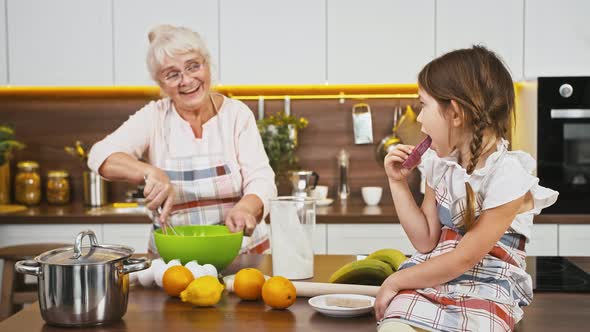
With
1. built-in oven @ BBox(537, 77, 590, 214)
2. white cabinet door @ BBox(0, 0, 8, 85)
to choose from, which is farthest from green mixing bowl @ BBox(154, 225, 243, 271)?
white cabinet door @ BBox(0, 0, 8, 85)

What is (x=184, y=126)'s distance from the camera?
220 cm

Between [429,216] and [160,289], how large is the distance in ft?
1.90

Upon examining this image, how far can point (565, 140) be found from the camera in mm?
3064

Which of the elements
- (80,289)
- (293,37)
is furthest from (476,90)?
(293,37)

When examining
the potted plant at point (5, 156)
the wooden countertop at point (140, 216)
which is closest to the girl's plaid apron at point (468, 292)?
the wooden countertop at point (140, 216)

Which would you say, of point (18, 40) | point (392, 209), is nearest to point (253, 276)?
point (392, 209)

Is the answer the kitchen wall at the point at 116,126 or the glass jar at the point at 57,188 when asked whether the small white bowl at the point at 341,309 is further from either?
the glass jar at the point at 57,188

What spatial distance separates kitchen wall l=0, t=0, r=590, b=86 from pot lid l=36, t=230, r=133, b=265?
7.03ft

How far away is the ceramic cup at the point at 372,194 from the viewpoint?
11.2ft

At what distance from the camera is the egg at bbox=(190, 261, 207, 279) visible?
54.0 inches

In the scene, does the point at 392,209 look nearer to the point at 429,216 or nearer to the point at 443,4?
the point at 443,4

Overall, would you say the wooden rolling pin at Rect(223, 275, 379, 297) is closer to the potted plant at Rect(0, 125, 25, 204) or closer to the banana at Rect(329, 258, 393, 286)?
the banana at Rect(329, 258, 393, 286)

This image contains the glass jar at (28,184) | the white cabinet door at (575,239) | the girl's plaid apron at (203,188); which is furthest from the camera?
the glass jar at (28,184)

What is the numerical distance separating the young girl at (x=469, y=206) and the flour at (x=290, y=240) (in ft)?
0.88
